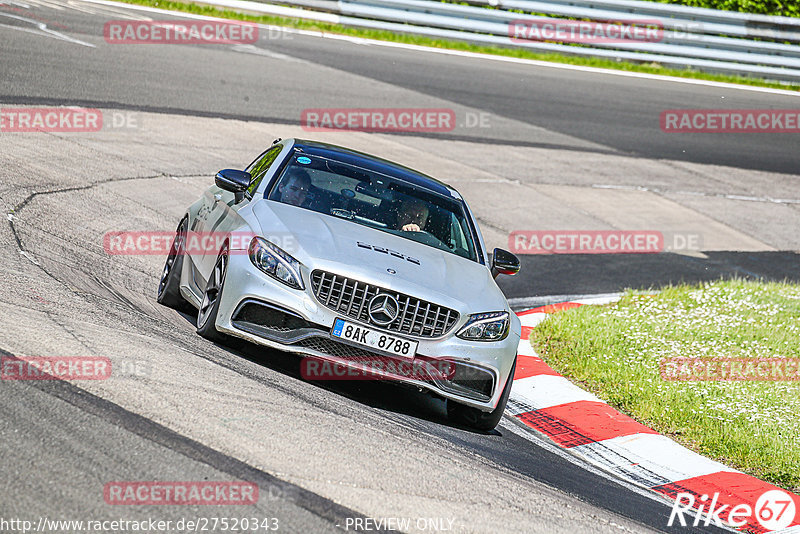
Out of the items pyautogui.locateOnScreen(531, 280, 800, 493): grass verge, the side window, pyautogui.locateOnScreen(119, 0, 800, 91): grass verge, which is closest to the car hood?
the side window

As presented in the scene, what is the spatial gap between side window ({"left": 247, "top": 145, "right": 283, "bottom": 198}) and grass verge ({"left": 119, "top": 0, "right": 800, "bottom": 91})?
1466 centimetres

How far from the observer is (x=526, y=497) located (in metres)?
5.16

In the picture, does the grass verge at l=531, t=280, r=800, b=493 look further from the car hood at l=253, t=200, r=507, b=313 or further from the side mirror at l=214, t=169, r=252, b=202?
the side mirror at l=214, t=169, r=252, b=202

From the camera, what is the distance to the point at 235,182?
23.8 feet

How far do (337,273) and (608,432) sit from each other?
245 centimetres

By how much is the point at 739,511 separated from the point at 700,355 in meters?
2.94

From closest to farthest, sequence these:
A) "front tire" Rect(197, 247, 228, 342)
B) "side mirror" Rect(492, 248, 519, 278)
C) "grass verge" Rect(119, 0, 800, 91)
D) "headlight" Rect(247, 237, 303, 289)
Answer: "headlight" Rect(247, 237, 303, 289) < "front tire" Rect(197, 247, 228, 342) < "side mirror" Rect(492, 248, 519, 278) < "grass verge" Rect(119, 0, 800, 91)

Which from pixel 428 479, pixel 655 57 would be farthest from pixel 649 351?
pixel 655 57

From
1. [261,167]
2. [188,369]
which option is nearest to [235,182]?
[261,167]

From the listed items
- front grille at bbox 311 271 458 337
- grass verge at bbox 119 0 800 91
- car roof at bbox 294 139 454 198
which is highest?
grass verge at bbox 119 0 800 91

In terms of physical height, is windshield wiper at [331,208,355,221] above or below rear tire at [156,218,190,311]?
above

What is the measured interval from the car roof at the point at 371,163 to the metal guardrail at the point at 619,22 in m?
15.6

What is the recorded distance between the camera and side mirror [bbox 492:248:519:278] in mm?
7555

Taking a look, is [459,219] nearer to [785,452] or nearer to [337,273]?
[337,273]
